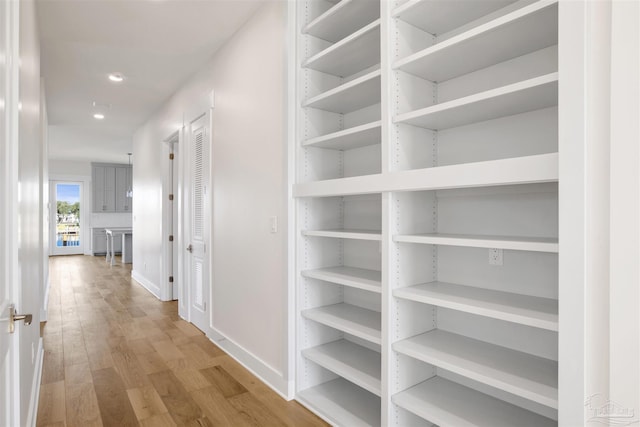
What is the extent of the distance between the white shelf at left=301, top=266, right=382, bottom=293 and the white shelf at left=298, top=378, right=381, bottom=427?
0.75 m

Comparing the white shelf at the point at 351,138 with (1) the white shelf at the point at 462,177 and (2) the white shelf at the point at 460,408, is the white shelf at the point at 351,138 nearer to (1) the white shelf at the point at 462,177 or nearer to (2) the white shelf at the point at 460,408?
(1) the white shelf at the point at 462,177

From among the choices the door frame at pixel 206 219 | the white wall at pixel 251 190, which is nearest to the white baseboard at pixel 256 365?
the white wall at pixel 251 190

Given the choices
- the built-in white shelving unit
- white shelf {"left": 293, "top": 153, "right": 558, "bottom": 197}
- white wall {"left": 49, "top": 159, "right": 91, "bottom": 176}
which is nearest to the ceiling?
the built-in white shelving unit

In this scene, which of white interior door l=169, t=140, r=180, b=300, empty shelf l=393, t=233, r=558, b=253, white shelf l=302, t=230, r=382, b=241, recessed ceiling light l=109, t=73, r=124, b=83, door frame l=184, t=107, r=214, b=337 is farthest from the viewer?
white interior door l=169, t=140, r=180, b=300

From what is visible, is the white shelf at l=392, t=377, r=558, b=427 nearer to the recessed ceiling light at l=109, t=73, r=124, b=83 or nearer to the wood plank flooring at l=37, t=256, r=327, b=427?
the wood plank flooring at l=37, t=256, r=327, b=427

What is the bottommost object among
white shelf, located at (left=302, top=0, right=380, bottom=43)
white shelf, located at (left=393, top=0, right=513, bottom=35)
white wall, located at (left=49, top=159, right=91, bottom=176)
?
white shelf, located at (left=393, top=0, right=513, bottom=35)

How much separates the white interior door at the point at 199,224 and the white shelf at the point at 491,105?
2594 millimetres

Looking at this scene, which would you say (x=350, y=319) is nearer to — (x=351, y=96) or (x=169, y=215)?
(x=351, y=96)

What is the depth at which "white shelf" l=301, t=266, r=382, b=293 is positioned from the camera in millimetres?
1965

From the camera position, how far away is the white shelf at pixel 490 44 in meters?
1.33

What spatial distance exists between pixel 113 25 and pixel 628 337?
12.6 ft

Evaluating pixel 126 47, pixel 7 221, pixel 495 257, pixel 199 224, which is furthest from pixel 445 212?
pixel 126 47

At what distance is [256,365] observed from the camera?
284 centimetres

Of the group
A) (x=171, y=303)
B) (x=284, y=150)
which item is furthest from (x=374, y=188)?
(x=171, y=303)
